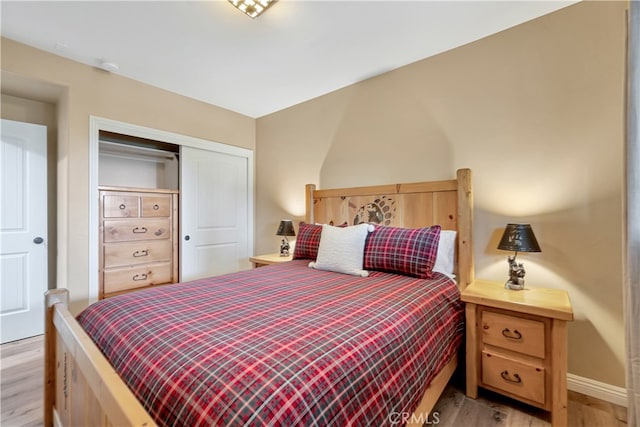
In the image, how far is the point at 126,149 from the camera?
3.10 meters

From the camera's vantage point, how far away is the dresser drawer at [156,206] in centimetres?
288

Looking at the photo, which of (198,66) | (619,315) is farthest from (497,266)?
(198,66)

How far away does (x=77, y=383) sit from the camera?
1.02 m

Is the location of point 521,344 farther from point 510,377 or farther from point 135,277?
point 135,277

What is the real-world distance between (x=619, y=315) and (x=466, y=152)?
1.33 metres

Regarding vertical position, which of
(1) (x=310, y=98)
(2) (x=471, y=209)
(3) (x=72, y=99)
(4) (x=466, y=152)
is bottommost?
(2) (x=471, y=209)

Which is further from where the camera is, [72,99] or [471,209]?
[72,99]

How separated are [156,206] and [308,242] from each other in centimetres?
172

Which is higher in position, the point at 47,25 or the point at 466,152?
the point at 47,25

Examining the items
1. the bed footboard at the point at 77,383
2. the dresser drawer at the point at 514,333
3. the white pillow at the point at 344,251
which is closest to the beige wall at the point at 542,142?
the dresser drawer at the point at 514,333

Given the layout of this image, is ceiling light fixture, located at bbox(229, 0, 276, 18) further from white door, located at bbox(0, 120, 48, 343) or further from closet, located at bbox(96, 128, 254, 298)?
white door, located at bbox(0, 120, 48, 343)

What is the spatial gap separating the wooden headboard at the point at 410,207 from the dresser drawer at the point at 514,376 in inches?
20.5

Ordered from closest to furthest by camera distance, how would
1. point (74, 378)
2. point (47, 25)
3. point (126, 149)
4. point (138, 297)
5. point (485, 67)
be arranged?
point (74, 378) < point (138, 297) < point (47, 25) < point (485, 67) < point (126, 149)

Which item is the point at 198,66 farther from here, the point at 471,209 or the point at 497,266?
the point at 497,266
